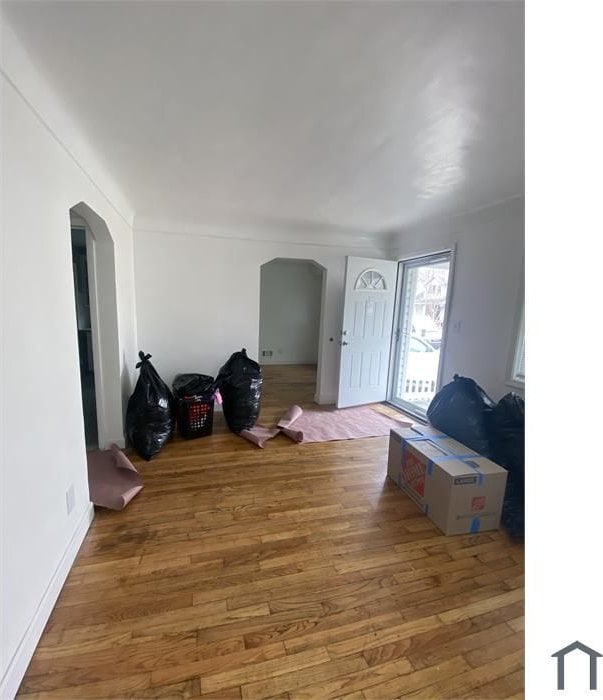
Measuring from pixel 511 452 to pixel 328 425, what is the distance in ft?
5.93

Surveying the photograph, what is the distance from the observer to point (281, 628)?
1.31 meters

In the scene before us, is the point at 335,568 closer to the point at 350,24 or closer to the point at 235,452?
the point at 235,452

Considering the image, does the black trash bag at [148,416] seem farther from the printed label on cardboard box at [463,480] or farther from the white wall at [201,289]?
the printed label on cardboard box at [463,480]

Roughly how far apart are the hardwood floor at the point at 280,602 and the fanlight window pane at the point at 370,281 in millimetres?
2442

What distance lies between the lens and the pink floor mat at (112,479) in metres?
2.02

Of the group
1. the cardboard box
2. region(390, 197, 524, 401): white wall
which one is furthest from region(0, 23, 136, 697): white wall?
region(390, 197, 524, 401): white wall

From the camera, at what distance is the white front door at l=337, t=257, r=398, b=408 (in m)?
3.85

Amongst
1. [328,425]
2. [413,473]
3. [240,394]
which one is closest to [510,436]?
[413,473]

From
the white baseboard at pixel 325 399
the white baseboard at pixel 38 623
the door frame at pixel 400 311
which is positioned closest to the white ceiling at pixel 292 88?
the door frame at pixel 400 311

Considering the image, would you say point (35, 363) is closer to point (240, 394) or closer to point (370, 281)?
point (240, 394)

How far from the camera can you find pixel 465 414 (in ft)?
7.80

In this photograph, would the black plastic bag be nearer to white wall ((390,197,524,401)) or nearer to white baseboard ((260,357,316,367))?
white wall ((390,197,524,401))

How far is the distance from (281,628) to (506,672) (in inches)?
34.9
